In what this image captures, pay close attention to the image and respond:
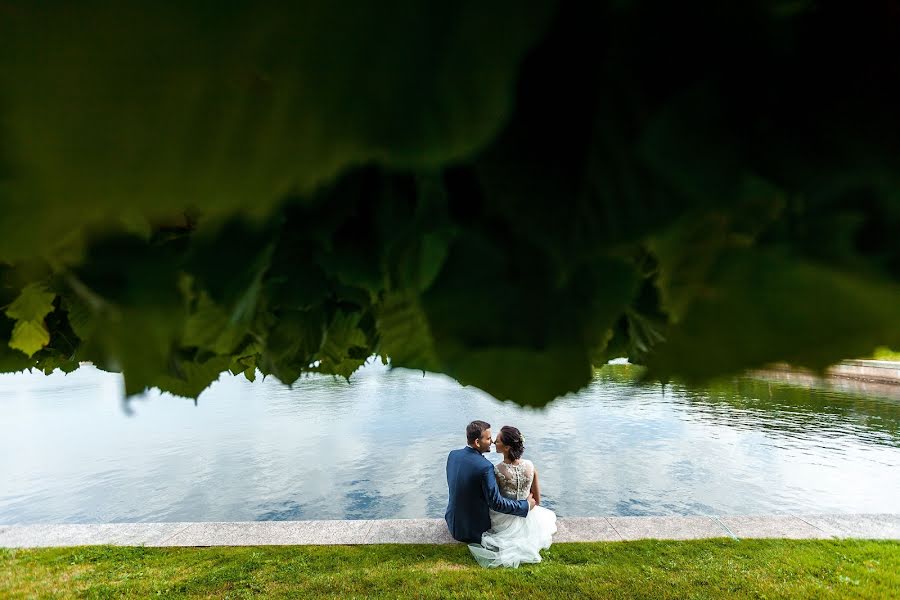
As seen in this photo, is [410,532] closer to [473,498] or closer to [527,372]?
[473,498]

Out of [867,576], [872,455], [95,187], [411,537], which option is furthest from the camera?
[872,455]

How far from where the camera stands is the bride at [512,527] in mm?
6609

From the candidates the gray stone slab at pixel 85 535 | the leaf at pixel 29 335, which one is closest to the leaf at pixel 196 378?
the leaf at pixel 29 335

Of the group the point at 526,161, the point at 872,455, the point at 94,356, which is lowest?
the point at 872,455

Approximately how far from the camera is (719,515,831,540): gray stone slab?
709cm

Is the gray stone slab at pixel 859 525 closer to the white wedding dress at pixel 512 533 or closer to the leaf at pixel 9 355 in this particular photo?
the white wedding dress at pixel 512 533

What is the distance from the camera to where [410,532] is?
7633 millimetres

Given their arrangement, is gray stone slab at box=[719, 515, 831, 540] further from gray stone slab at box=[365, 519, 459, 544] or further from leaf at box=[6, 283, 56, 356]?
leaf at box=[6, 283, 56, 356]

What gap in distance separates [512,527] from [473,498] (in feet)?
2.01

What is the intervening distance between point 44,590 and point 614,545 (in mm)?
6808

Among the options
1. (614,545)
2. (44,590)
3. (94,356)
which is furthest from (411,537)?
(94,356)

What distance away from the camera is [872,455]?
56.1ft

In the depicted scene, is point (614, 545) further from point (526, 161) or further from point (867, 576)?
point (526, 161)

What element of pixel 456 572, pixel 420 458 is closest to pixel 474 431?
pixel 456 572
